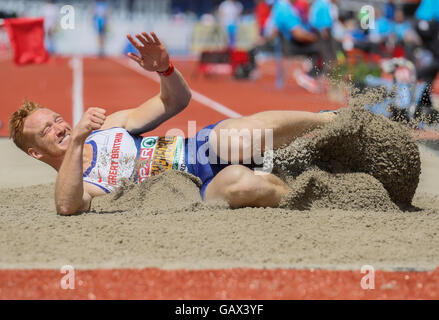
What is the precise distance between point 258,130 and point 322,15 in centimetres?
840

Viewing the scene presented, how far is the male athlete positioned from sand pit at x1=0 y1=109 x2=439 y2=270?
0.09m

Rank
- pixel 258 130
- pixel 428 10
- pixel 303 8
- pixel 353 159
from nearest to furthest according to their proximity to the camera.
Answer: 1. pixel 258 130
2. pixel 353 159
3. pixel 428 10
4. pixel 303 8

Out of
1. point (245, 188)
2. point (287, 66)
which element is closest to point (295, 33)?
point (287, 66)

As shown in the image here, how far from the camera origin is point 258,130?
3344 mm

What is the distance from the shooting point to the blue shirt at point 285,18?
11668 millimetres

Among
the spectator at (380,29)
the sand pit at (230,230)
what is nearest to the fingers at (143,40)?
the sand pit at (230,230)

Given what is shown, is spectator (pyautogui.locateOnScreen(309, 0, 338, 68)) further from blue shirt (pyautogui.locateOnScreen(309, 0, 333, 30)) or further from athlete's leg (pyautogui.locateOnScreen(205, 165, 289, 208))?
athlete's leg (pyautogui.locateOnScreen(205, 165, 289, 208))

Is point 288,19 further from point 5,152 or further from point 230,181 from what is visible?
point 230,181

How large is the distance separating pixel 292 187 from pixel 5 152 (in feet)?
11.8

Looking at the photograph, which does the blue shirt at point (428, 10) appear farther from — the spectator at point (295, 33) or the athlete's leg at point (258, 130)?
the athlete's leg at point (258, 130)

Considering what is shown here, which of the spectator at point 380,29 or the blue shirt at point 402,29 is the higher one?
the blue shirt at point 402,29

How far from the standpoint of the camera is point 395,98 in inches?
149

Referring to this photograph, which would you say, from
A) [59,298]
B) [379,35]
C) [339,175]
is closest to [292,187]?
[339,175]

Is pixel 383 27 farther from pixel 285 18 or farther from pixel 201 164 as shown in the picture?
pixel 201 164
